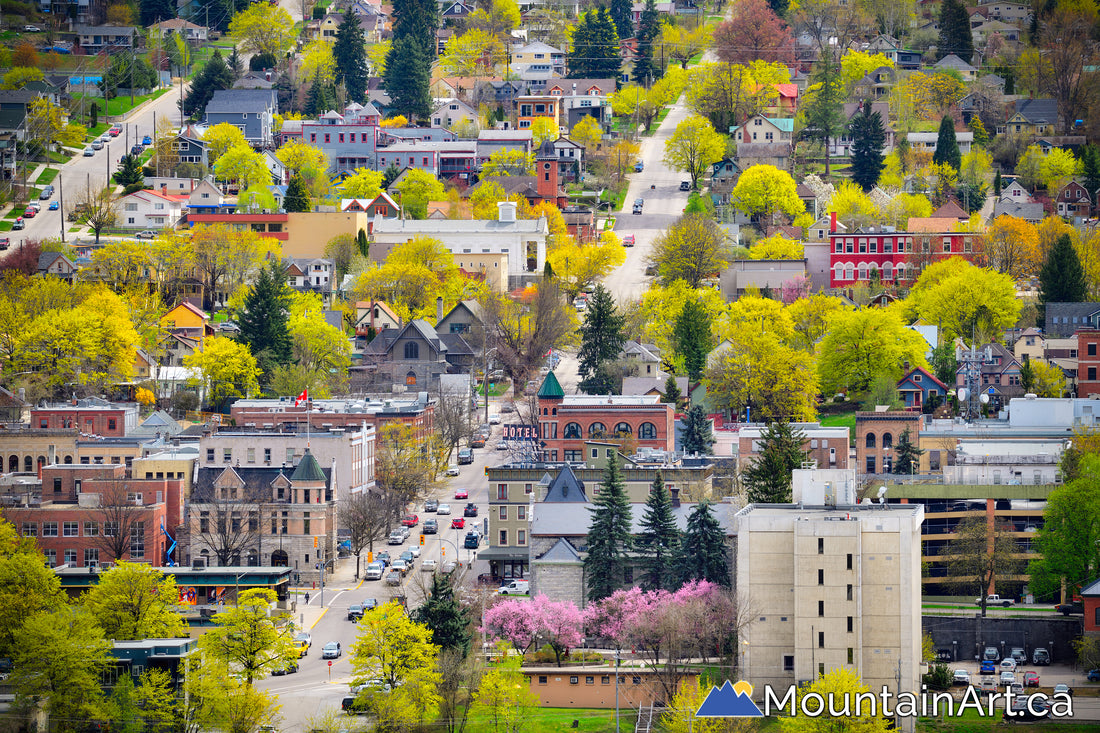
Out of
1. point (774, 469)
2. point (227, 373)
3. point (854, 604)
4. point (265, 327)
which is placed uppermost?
point (265, 327)

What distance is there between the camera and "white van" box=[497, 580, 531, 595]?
118m

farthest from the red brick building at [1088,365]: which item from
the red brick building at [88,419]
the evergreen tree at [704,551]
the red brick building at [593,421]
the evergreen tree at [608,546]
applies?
the red brick building at [88,419]

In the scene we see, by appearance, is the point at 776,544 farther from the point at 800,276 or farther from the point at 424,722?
the point at 800,276

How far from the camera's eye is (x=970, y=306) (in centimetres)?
16738

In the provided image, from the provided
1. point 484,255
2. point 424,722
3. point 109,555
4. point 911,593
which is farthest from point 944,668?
point 484,255

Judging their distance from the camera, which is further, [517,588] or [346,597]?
[346,597]

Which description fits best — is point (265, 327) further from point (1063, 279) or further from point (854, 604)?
point (854, 604)

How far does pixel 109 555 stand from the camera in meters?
127

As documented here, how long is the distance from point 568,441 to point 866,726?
48.3 meters

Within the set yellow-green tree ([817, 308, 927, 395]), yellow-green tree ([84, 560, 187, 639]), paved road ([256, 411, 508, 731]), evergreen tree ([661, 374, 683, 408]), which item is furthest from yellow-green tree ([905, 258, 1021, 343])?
yellow-green tree ([84, 560, 187, 639])

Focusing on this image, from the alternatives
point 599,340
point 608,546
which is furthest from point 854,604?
point 599,340

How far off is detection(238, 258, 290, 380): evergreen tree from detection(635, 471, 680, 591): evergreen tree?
161 feet

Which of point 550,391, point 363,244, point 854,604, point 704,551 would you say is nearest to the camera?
point 854,604

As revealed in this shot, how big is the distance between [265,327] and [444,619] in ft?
200
